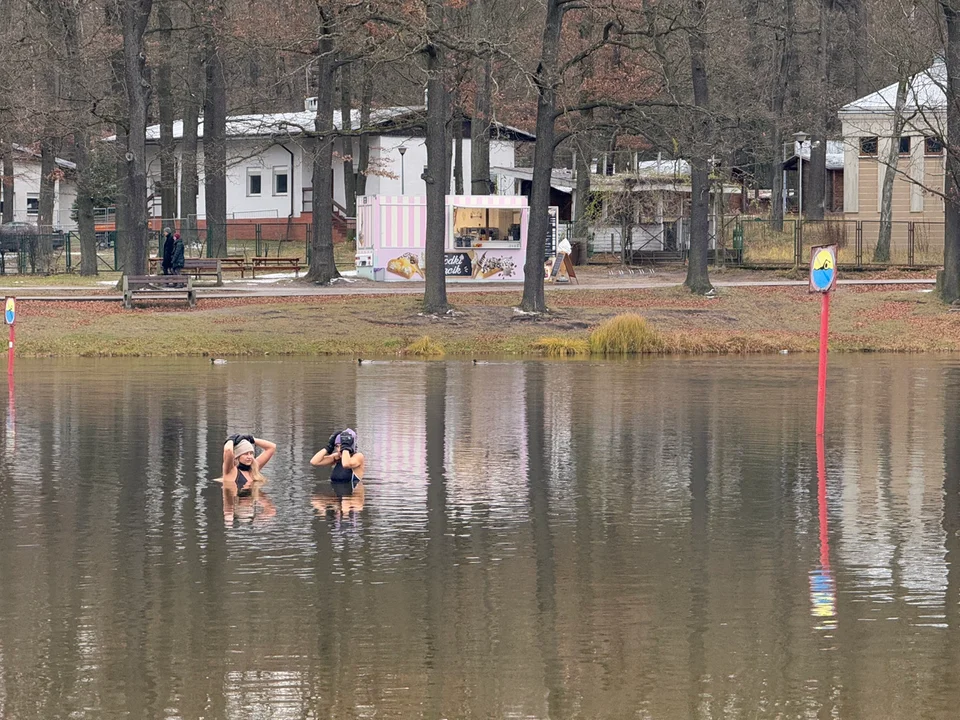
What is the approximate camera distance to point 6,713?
917cm

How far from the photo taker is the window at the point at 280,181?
76250 millimetres

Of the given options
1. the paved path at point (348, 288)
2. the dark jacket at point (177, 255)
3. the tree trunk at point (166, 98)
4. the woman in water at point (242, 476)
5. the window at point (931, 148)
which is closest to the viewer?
the woman in water at point (242, 476)

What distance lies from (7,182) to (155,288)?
26.8 meters

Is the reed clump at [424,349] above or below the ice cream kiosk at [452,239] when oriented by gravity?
below

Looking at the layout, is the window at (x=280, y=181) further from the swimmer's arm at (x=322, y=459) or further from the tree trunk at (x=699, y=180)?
the swimmer's arm at (x=322, y=459)

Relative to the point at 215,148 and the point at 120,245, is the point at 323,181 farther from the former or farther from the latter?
the point at 120,245

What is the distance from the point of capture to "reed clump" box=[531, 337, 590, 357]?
34.6m

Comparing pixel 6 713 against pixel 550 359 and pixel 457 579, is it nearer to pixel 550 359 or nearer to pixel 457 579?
pixel 457 579

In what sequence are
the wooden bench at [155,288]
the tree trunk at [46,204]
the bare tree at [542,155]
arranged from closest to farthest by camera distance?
the bare tree at [542,155] < the wooden bench at [155,288] < the tree trunk at [46,204]

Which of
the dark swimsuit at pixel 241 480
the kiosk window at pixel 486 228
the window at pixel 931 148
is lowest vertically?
the dark swimsuit at pixel 241 480

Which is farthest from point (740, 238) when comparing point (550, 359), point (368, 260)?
point (550, 359)

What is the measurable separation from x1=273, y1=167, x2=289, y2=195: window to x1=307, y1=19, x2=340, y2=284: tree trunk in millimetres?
28544

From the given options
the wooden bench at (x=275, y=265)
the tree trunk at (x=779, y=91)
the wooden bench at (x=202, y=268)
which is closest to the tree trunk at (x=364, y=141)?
the wooden bench at (x=275, y=265)

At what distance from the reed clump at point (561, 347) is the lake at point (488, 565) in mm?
10392
